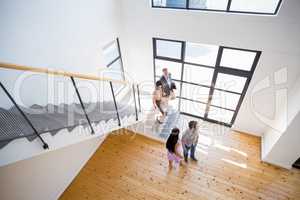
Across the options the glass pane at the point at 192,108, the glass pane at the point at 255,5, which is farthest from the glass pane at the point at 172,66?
the glass pane at the point at 255,5

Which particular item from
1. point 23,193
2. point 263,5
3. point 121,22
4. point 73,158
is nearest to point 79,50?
point 121,22

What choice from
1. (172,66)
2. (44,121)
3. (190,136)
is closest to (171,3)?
(172,66)

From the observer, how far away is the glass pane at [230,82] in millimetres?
4236

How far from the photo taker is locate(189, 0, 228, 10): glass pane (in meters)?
3.49

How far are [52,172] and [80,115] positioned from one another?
5.12ft

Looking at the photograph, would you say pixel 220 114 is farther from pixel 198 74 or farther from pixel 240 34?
pixel 240 34

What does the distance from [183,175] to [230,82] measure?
2.39 m

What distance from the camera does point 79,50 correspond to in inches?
139

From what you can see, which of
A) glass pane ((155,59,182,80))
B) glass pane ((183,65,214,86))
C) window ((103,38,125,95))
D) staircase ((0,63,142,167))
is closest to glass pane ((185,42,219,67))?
glass pane ((183,65,214,86))

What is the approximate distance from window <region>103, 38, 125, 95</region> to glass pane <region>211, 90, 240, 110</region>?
266 centimetres

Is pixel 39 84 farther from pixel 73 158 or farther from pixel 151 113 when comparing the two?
pixel 151 113

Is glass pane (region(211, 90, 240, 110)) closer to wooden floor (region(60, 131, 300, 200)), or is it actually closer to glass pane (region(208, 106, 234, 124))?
glass pane (region(208, 106, 234, 124))

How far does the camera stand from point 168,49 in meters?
4.62

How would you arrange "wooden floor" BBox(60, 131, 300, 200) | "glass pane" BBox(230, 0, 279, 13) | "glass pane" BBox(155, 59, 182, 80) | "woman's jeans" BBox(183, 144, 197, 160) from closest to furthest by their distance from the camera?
1. "glass pane" BBox(230, 0, 279, 13)
2. "wooden floor" BBox(60, 131, 300, 200)
3. "woman's jeans" BBox(183, 144, 197, 160)
4. "glass pane" BBox(155, 59, 182, 80)
